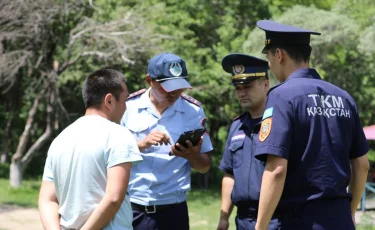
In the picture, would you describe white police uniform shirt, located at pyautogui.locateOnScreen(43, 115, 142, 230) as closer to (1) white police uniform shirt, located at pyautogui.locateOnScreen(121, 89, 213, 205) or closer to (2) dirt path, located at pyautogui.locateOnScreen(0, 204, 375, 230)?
(1) white police uniform shirt, located at pyautogui.locateOnScreen(121, 89, 213, 205)

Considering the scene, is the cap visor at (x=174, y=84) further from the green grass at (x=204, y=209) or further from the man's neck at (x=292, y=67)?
the green grass at (x=204, y=209)

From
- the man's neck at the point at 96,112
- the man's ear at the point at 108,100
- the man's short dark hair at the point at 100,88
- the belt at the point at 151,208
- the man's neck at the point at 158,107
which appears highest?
the man's short dark hair at the point at 100,88

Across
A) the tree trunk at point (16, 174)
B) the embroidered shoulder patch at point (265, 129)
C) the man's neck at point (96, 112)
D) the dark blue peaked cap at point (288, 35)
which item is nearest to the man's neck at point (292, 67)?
the dark blue peaked cap at point (288, 35)

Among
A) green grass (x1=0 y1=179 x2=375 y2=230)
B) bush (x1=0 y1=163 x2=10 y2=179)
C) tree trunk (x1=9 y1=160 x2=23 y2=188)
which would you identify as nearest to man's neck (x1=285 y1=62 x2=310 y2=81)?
green grass (x1=0 y1=179 x2=375 y2=230)

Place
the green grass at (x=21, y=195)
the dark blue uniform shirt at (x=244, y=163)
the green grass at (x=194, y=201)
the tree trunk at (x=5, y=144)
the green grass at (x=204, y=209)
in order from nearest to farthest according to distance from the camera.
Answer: the dark blue uniform shirt at (x=244, y=163) < the green grass at (x=204, y=209) < the green grass at (x=194, y=201) < the green grass at (x=21, y=195) < the tree trunk at (x=5, y=144)

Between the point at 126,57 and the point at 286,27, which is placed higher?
the point at 286,27

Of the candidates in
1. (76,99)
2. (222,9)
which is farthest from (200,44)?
(76,99)

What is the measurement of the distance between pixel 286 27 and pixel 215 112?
651 inches

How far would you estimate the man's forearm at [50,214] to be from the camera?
3.58 metres

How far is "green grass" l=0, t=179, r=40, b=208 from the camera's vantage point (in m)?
14.2

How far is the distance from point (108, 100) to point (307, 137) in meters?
1.06

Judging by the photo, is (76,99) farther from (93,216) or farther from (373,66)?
(93,216)

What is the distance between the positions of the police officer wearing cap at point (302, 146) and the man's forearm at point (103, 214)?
733 millimetres

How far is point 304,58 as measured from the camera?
353cm
